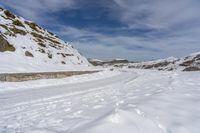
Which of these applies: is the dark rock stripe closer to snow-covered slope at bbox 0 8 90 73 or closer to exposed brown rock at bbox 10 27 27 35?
snow-covered slope at bbox 0 8 90 73

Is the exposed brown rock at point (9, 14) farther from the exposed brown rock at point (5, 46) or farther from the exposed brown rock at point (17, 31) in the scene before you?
the exposed brown rock at point (5, 46)

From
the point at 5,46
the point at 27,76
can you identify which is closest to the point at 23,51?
the point at 5,46

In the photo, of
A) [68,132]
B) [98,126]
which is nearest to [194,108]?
[98,126]

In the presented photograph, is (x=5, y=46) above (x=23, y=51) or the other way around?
above

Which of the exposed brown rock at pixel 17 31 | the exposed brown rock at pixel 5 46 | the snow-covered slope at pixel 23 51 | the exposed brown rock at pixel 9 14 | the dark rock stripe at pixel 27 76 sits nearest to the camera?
the dark rock stripe at pixel 27 76

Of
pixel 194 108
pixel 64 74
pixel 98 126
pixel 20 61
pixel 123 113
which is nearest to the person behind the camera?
pixel 98 126

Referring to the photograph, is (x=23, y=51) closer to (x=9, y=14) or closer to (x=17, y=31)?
(x=17, y=31)

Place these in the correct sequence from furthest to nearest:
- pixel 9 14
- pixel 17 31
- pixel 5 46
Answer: pixel 9 14
pixel 17 31
pixel 5 46

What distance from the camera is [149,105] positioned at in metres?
7.08

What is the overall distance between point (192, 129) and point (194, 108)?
5.72 feet

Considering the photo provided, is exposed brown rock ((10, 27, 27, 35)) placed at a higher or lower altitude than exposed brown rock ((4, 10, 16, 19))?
lower

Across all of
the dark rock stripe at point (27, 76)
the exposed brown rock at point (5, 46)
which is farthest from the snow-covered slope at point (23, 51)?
the dark rock stripe at point (27, 76)

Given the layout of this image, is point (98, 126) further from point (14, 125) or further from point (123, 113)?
point (14, 125)

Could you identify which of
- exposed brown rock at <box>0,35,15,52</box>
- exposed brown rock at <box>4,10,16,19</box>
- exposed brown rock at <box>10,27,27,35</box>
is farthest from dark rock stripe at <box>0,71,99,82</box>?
exposed brown rock at <box>4,10,16,19</box>
